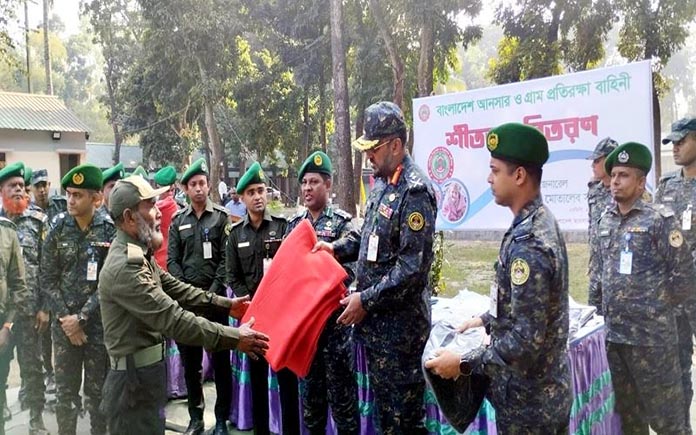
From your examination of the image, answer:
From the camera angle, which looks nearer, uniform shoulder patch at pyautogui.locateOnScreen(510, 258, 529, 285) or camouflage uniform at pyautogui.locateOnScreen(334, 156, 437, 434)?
uniform shoulder patch at pyautogui.locateOnScreen(510, 258, 529, 285)

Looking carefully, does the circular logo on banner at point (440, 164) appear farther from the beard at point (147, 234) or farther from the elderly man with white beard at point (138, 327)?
the beard at point (147, 234)

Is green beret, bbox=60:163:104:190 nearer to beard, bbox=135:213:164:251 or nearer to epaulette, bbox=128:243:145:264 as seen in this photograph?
beard, bbox=135:213:164:251

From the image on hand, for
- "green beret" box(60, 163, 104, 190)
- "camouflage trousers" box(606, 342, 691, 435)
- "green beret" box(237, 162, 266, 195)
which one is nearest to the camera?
"camouflage trousers" box(606, 342, 691, 435)

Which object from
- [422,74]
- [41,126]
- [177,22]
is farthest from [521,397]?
[41,126]

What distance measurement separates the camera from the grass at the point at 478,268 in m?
9.98

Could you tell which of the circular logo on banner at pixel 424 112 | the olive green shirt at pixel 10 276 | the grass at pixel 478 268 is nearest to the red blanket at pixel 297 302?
the olive green shirt at pixel 10 276

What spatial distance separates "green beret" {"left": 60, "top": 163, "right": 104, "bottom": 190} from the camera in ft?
11.9

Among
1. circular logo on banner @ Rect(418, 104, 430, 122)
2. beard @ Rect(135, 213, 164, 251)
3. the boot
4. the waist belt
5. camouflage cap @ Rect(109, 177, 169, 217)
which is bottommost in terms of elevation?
the boot

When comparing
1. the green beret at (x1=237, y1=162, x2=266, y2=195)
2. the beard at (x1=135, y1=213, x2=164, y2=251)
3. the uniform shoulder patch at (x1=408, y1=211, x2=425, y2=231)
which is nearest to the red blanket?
the uniform shoulder patch at (x1=408, y1=211, x2=425, y2=231)

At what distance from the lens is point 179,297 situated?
125 inches

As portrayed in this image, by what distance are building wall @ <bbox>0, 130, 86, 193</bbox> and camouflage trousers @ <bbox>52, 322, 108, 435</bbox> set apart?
858 inches

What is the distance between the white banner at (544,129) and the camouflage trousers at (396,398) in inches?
119

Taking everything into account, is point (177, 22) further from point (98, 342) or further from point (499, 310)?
point (499, 310)

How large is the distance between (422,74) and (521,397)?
1333 cm
